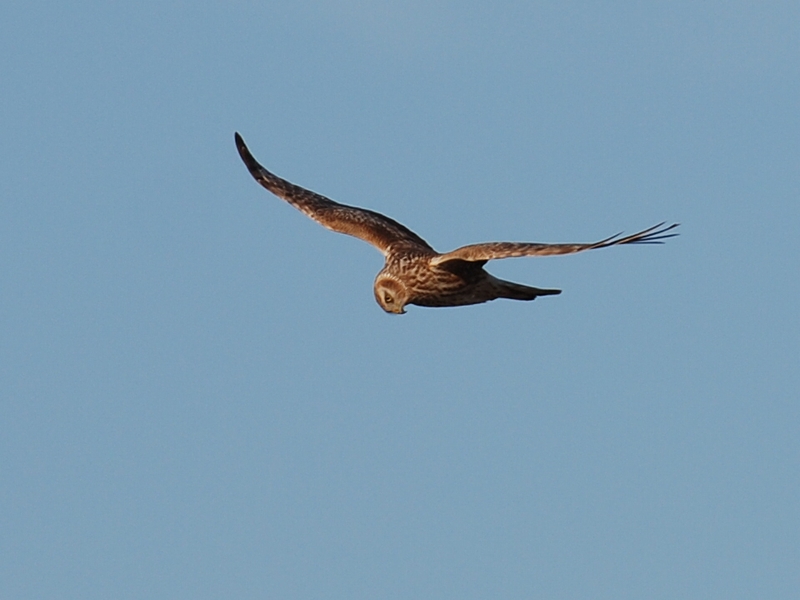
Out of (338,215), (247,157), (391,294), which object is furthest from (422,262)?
(247,157)

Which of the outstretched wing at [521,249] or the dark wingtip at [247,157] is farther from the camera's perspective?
the dark wingtip at [247,157]

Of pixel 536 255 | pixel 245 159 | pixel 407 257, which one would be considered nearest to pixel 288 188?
pixel 245 159

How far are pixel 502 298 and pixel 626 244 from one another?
5.93 meters

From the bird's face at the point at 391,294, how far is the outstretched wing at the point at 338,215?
51.7 inches

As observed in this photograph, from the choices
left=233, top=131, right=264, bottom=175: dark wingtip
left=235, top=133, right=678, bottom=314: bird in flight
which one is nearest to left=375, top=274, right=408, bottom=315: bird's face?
left=235, top=133, right=678, bottom=314: bird in flight

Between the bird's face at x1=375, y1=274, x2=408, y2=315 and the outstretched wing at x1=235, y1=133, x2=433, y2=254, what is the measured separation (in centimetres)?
131

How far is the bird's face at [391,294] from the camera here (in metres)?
24.1

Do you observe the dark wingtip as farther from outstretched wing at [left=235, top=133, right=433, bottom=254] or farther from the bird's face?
the bird's face

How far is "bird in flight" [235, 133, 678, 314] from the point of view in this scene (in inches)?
858

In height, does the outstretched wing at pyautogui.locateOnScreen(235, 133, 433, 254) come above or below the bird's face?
above

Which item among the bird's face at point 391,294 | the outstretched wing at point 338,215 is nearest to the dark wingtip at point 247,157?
the outstretched wing at point 338,215

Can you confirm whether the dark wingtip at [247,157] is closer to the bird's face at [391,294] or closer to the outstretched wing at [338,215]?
the outstretched wing at [338,215]

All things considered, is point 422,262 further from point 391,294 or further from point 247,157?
point 247,157

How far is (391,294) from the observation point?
79.3ft
